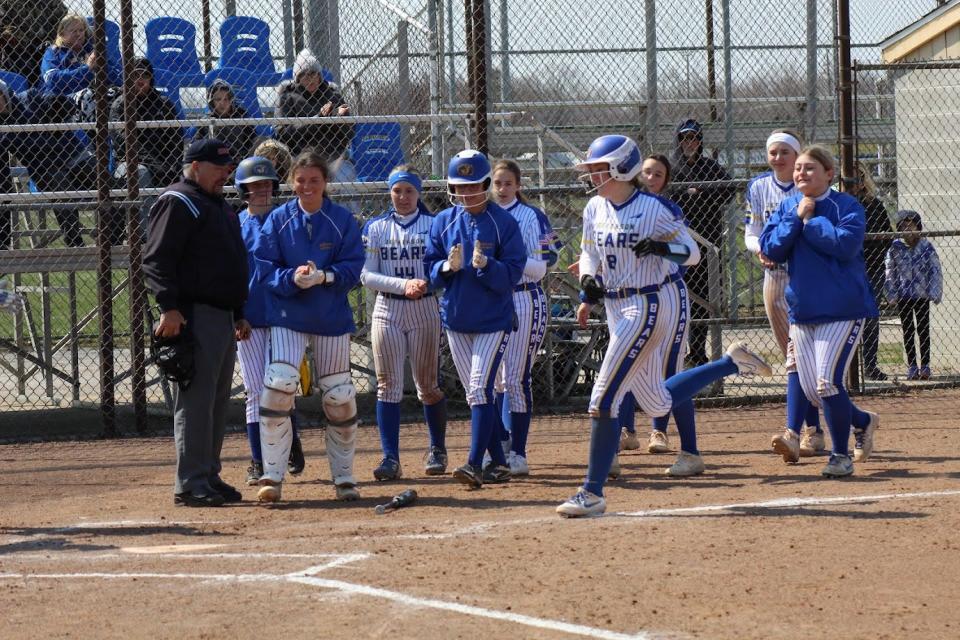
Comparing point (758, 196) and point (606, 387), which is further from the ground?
point (758, 196)

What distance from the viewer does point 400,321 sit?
26.9 feet

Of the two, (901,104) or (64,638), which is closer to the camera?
(64,638)

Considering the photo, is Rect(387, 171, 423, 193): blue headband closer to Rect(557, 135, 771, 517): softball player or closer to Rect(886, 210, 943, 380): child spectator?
Rect(557, 135, 771, 517): softball player

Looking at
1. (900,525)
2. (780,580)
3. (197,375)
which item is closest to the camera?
(780,580)

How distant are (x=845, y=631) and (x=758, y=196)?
467 cm

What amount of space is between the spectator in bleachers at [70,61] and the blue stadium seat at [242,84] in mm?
1445

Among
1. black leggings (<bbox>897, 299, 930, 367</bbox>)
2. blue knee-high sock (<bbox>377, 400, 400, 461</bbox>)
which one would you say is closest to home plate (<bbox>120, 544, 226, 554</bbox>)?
blue knee-high sock (<bbox>377, 400, 400, 461</bbox>)

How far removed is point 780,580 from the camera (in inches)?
207

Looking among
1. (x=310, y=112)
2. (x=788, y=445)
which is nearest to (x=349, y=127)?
(x=310, y=112)

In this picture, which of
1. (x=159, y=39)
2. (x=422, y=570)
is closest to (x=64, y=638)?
(x=422, y=570)

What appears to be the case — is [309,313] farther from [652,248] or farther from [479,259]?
[652,248]

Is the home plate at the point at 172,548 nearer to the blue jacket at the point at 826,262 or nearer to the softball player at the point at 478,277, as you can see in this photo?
the softball player at the point at 478,277

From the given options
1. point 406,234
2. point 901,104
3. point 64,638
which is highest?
point 901,104

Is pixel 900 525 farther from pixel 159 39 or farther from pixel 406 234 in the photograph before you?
pixel 159 39
